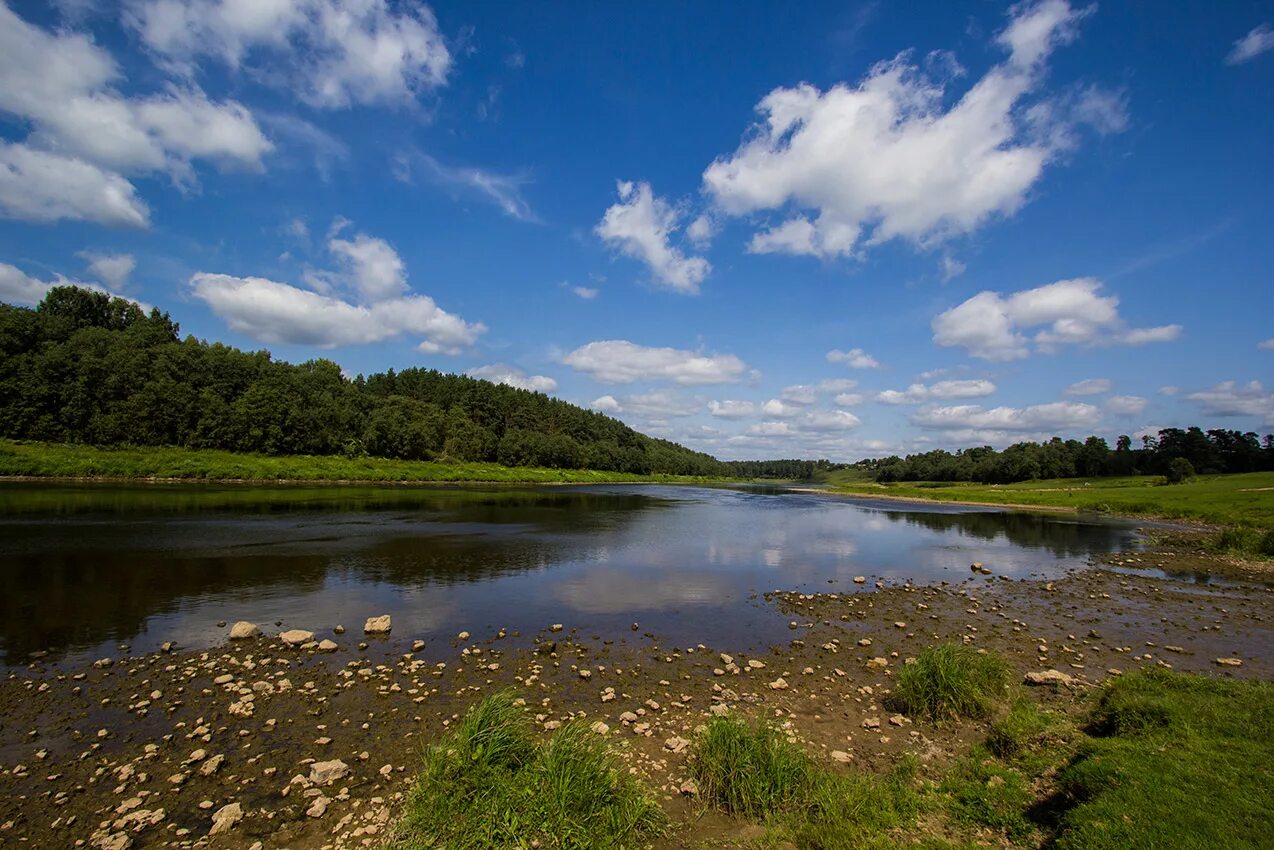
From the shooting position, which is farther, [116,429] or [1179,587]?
[116,429]

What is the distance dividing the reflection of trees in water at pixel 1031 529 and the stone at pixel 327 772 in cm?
4851

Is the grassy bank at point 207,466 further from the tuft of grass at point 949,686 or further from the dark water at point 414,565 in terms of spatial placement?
the tuft of grass at point 949,686

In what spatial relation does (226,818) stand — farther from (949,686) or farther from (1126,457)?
(1126,457)

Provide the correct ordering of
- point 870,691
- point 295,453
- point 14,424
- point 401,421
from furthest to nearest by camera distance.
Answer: point 401,421 < point 295,453 < point 14,424 < point 870,691

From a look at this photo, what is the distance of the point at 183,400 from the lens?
9625 cm

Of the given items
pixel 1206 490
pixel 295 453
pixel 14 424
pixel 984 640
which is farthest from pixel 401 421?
pixel 1206 490

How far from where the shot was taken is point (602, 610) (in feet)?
71.3

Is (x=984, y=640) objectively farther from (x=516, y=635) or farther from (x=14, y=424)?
(x=14, y=424)

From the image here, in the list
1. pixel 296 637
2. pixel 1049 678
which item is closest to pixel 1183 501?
pixel 1049 678

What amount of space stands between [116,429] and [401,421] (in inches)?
2031

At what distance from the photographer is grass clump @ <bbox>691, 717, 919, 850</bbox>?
25.4 feet

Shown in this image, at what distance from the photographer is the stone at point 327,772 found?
30.2ft

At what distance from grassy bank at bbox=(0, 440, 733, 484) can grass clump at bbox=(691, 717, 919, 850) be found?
96.1m

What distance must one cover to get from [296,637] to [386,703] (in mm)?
5930
